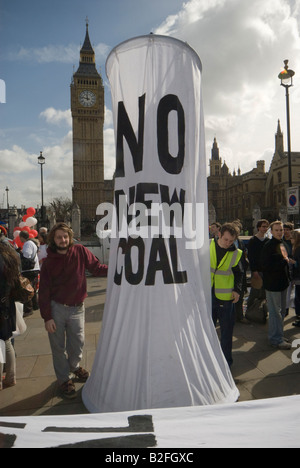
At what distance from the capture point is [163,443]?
6.26 ft

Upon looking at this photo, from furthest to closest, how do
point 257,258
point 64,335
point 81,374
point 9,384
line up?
point 257,258, point 81,374, point 9,384, point 64,335

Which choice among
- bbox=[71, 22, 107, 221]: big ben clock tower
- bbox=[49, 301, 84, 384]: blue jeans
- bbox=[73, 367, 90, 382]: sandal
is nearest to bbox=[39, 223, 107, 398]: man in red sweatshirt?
bbox=[49, 301, 84, 384]: blue jeans

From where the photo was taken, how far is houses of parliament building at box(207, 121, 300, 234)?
50.2m

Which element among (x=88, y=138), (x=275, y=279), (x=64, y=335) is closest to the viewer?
(x=64, y=335)

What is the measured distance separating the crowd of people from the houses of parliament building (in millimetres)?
36462

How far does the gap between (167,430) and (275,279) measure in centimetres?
306

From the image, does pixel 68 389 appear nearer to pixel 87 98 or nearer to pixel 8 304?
pixel 8 304

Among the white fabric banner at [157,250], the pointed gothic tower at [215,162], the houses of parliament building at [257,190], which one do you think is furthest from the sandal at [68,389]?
the pointed gothic tower at [215,162]

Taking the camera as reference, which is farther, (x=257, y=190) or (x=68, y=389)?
(x=257, y=190)

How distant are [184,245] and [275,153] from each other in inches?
2374

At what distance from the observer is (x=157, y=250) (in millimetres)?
2746

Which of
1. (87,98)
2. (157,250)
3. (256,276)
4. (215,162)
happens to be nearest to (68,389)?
(157,250)

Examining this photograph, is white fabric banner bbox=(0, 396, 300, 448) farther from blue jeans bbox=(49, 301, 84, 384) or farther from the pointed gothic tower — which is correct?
the pointed gothic tower
